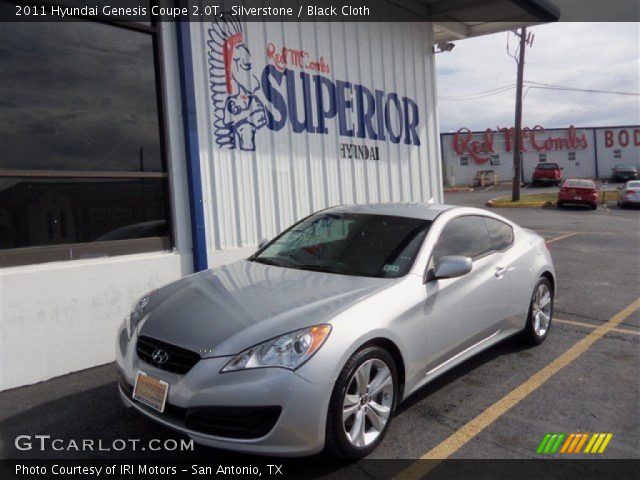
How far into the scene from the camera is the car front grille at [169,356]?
9.71 feet

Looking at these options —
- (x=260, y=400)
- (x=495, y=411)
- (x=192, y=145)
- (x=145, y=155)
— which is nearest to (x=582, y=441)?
(x=495, y=411)

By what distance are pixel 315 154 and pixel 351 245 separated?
11.6 feet

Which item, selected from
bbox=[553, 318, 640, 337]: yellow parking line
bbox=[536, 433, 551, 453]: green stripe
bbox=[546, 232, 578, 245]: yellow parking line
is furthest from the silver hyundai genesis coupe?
bbox=[546, 232, 578, 245]: yellow parking line

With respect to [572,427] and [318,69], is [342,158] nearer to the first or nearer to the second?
[318,69]

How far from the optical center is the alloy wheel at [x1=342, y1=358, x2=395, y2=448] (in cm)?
311

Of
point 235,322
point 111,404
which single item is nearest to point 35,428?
point 111,404

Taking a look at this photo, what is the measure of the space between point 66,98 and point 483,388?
174 inches

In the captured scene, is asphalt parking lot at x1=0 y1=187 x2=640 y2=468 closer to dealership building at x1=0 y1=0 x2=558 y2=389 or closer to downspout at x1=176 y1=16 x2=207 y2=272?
dealership building at x1=0 y1=0 x2=558 y2=389

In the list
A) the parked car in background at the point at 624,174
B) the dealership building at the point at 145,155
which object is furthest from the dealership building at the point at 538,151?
the dealership building at the point at 145,155

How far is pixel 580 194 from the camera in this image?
83.1 feet

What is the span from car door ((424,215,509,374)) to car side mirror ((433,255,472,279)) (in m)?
0.08

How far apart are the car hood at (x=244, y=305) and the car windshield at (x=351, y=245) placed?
0.16 meters

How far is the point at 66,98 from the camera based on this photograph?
5070 mm

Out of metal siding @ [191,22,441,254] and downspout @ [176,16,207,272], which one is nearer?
downspout @ [176,16,207,272]
